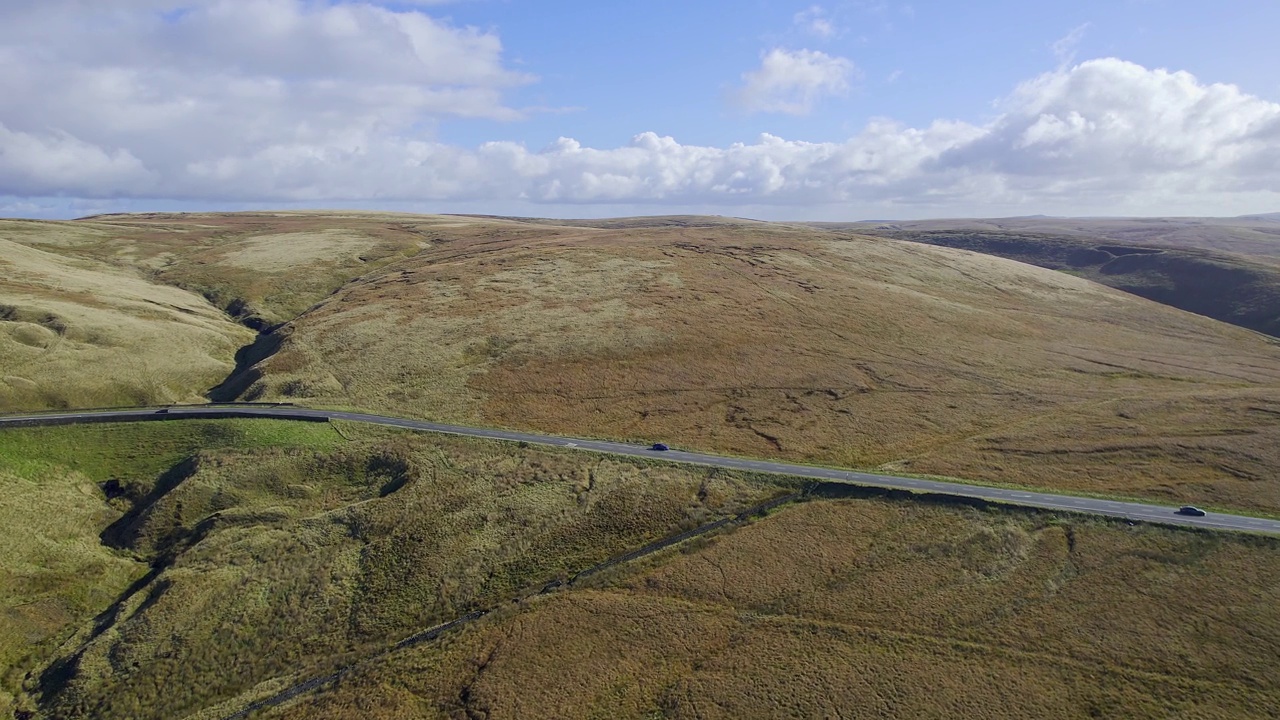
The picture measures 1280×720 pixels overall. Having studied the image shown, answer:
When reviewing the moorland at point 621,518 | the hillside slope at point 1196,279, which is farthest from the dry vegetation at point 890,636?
the hillside slope at point 1196,279

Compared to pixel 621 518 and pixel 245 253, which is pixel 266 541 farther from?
pixel 245 253

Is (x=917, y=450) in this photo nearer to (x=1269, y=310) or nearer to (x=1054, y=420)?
(x=1054, y=420)

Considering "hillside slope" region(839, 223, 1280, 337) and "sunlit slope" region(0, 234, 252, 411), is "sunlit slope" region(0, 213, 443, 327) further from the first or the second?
"hillside slope" region(839, 223, 1280, 337)

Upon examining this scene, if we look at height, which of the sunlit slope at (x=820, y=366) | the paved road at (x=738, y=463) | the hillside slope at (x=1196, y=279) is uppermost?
the hillside slope at (x=1196, y=279)

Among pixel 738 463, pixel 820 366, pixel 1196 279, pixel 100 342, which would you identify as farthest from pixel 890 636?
pixel 1196 279

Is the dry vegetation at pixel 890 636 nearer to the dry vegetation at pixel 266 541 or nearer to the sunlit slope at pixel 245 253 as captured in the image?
the dry vegetation at pixel 266 541

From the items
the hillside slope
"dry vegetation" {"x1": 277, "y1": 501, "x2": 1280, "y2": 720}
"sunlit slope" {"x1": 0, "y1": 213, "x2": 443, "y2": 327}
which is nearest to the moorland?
"dry vegetation" {"x1": 277, "y1": 501, "x2": 1280, "y2": 720}
